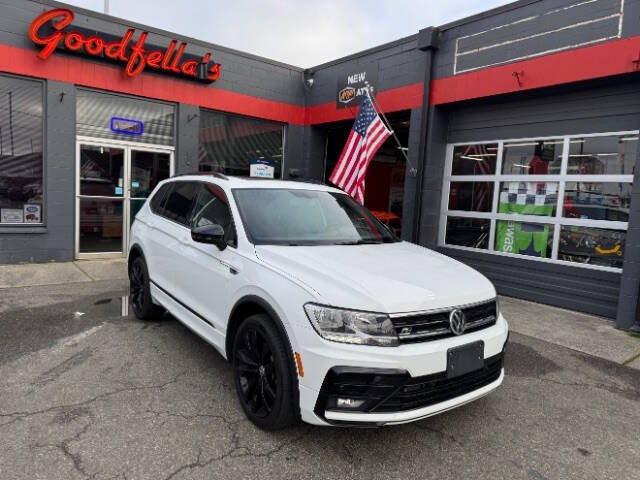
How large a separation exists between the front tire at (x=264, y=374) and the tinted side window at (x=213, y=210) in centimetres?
74

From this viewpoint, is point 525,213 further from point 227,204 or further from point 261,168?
point 261,168

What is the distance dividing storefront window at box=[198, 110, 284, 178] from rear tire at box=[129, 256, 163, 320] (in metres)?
5.21

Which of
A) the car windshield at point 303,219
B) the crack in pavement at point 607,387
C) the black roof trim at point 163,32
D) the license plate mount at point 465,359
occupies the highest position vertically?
the black roof trim at point 163,32

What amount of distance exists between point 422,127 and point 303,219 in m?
5.46

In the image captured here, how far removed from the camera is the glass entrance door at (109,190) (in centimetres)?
898

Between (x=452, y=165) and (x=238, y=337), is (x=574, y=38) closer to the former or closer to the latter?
(x=452, y=165)

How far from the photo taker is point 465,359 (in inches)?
109

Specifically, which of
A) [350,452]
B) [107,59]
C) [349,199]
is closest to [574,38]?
[349,199]

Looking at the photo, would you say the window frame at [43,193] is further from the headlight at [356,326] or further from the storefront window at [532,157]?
the storefront window at [532,157]

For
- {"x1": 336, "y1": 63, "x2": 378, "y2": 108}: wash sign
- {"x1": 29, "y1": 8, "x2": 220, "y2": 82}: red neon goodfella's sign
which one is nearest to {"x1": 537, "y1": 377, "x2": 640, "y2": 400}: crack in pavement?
{"x1": 336, "y1": 63, "x2": 378, "y2": 108}: wash sign

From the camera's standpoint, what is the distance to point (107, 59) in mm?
8719

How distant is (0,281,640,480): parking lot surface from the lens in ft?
8.82

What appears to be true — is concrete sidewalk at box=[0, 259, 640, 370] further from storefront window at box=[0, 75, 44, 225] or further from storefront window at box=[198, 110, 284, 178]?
storefront window at box=[198, 110, 284, 178]

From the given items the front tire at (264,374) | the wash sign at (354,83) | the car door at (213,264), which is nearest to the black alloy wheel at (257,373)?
the front tire at (264,374)
